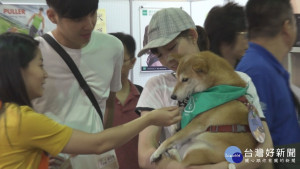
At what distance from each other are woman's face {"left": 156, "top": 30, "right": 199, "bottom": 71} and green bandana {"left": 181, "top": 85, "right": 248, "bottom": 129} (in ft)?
0.80

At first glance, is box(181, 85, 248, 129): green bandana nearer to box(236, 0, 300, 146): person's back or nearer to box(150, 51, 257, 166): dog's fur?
box(150, 51, 257, 166): dog's fur

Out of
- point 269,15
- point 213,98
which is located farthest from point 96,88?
point 269,15

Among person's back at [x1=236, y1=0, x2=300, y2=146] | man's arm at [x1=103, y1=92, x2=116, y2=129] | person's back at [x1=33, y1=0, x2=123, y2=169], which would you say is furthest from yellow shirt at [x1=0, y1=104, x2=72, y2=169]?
person's back at [x1=236, y1=0, x2=300, y2=146]

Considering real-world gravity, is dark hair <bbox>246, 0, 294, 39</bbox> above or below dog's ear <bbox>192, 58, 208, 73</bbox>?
above

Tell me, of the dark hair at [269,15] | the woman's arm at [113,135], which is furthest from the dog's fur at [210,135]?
the dark hair at [269,15]

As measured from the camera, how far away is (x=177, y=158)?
1.50 m

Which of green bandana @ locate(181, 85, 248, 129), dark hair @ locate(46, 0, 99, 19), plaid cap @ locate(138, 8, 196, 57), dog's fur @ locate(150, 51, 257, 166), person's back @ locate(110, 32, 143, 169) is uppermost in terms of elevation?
dark hair @ locate(46, 0, 99, 19)

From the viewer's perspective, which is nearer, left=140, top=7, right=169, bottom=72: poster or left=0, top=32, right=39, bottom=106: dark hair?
left=0, top=32, right=39, bottom=106: dark hair

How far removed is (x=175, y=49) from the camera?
5.21ft

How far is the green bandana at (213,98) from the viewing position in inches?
56.8

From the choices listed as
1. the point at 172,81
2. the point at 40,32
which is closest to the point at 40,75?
the point at 172,81

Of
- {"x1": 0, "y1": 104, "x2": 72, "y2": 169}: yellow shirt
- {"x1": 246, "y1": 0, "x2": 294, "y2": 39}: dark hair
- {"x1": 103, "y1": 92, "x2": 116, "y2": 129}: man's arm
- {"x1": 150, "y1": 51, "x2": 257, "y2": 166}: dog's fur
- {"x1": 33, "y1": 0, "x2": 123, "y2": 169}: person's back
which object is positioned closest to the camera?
{"x1": 0, "y1": 104, "x2": 72, "y2": 169}: yellow shirt

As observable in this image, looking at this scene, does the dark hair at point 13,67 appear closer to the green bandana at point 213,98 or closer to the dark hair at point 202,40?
the green bandana at point 213,98

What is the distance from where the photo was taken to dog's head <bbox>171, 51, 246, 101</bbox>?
5.03ft
